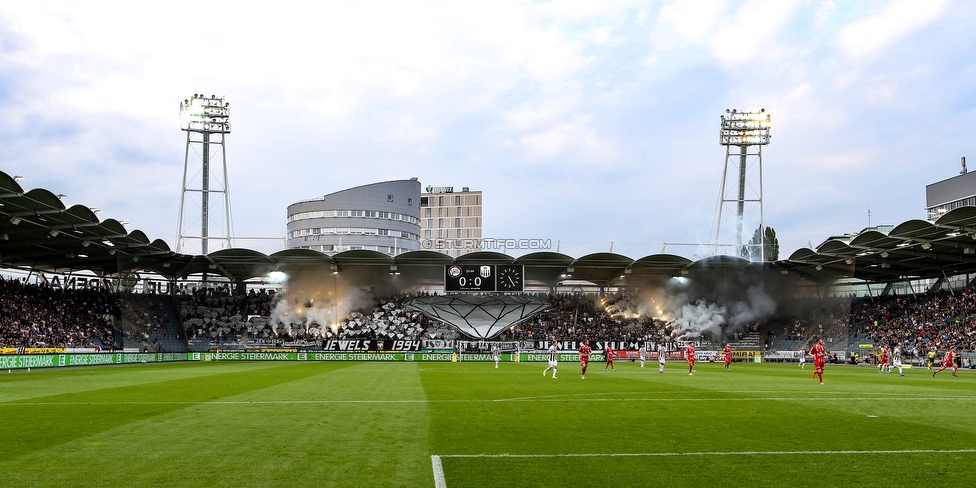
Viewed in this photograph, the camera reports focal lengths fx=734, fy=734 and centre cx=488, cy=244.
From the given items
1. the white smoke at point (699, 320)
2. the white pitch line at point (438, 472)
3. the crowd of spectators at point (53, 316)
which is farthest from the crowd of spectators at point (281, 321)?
the white pitch line at point (438, 472)

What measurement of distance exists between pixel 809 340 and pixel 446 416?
182ft

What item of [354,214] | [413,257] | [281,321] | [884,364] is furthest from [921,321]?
[354,214]

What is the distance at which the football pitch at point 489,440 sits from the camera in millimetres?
8867

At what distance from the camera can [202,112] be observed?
64.2 metres

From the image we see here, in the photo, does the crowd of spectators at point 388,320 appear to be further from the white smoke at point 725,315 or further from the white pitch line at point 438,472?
the white pitch line at point 438,472

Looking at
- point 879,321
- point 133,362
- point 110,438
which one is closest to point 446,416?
point 110,438

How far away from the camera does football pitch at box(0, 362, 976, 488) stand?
887cm

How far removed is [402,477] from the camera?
877cm

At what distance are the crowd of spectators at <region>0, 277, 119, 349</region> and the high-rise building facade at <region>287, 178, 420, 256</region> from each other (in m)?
41.2

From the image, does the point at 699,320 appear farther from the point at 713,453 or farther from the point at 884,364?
the point at 713,453

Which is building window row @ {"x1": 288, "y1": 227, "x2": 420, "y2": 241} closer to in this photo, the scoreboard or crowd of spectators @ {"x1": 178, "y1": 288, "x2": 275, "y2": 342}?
crowd of spectators @ {"x1": 178, "y1": 288, "x2": 275, "y2": 342}

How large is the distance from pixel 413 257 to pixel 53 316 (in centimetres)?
2836

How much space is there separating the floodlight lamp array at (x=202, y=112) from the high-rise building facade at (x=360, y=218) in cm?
3788

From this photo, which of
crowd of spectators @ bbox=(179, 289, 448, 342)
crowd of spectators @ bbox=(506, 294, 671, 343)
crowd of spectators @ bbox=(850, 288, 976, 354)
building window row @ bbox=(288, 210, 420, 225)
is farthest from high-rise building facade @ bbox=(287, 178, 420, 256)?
crowd of spectators @ bbox=(850, 288, 976, 354)
